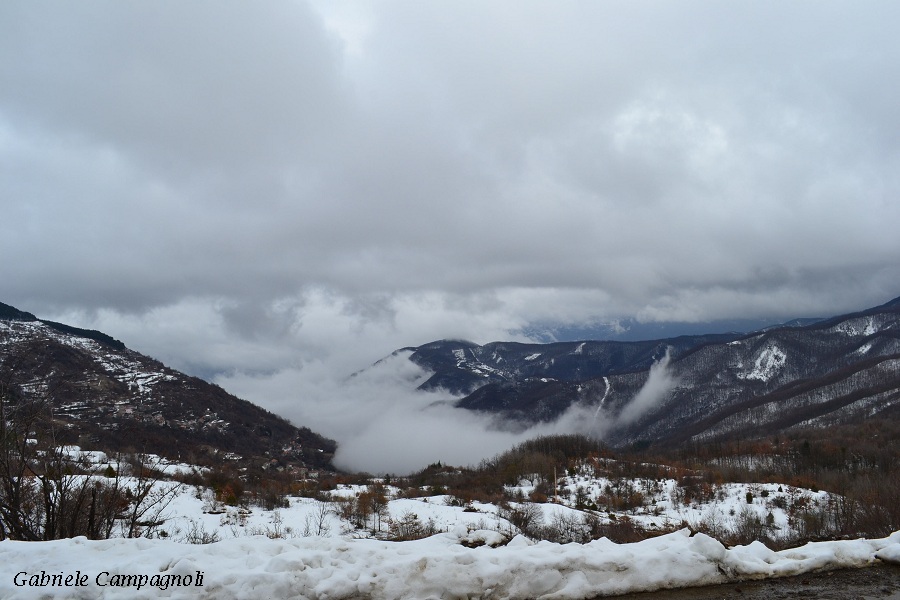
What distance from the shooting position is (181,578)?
725 cm

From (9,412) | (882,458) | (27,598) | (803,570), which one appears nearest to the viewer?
(27,598)

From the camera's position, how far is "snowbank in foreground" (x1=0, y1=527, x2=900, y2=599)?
7.24 m

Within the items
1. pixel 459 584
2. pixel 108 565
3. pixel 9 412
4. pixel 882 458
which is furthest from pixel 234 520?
pixel 882 458

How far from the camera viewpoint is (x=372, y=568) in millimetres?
7848

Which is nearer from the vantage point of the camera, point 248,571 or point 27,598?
point 27,598

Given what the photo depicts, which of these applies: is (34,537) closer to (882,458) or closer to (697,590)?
(697,590)

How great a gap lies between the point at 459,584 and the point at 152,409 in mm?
212018

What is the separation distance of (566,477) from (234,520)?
62913 mm

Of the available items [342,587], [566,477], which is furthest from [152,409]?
[342,587]

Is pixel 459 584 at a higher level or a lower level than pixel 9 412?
lower

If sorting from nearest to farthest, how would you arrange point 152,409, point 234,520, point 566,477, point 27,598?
point 27,598 → point 234,520 → point 566,477 → point 152,409

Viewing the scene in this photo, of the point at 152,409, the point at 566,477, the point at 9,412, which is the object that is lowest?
the point at 566,477

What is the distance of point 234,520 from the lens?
28.9 m

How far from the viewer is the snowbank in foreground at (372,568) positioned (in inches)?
285
